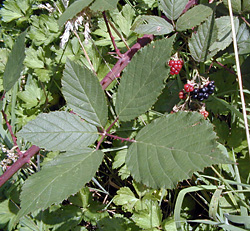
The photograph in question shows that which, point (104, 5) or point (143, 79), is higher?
point (104, 5)

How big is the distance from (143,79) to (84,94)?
0.87 feet

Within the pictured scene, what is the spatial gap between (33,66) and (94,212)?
1.15 m

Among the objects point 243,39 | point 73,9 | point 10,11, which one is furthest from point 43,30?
point 243,39

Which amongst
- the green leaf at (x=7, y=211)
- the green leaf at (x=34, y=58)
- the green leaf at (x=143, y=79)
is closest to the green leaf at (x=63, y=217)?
the green leaf at (x=7, y=211)

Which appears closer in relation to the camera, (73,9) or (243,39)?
(73,9)

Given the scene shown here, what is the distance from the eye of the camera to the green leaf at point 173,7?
133 centimetres

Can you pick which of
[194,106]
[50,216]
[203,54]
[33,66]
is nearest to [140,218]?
[50,216]

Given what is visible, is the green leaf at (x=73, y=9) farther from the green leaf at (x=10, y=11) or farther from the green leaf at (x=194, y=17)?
the green leaf at (x=10, y=11)

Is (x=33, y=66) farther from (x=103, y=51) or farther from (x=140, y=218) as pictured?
(x=140, y=218)

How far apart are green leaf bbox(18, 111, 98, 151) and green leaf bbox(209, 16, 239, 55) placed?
716 mm

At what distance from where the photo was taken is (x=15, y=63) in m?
1.37

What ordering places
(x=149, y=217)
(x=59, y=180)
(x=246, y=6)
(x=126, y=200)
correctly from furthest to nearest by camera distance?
(x=126, y=200)
(x=149, y=217)
(x=246, y=6)
(x=59, y=180)

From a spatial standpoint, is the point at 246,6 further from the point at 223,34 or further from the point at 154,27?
the point at 154,27

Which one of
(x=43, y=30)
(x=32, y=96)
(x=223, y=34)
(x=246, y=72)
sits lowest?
(x=246, y=72)
